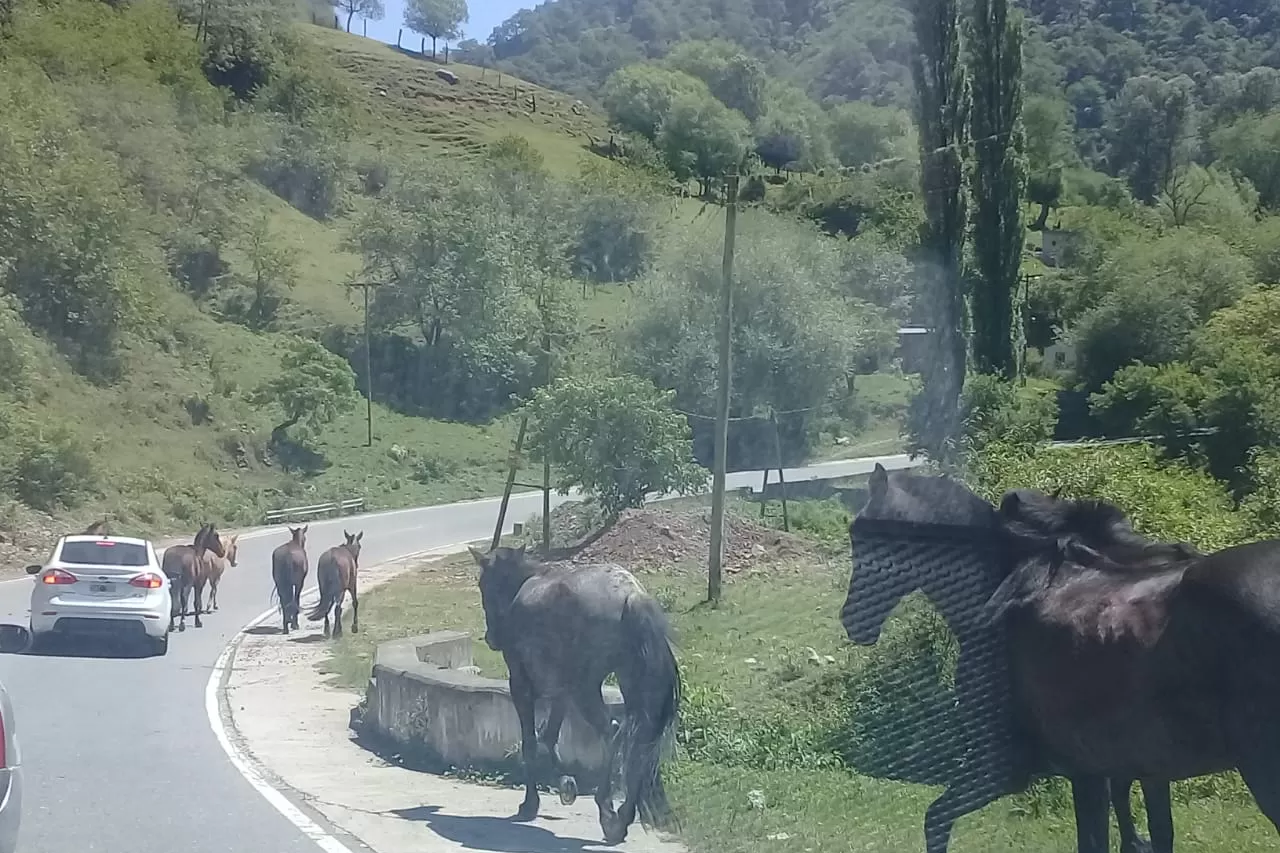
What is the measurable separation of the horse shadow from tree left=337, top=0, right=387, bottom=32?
6012 cm

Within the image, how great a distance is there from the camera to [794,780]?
971cm

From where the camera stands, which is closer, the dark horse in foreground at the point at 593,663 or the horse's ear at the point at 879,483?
the horse's ear at the point at 879,483

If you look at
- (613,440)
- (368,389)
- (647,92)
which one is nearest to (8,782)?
(613,440)

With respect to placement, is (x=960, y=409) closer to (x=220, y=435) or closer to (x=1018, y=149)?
(x=1018, y=149)

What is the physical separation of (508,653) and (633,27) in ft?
107

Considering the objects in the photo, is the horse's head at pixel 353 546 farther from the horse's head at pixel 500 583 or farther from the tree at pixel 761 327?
the horse's head at pixel 500 583

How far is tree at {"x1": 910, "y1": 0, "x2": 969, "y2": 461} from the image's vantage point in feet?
62.1

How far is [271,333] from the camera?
51125 mm

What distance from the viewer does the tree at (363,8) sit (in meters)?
65.2

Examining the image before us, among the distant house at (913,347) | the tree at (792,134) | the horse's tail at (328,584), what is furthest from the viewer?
the tree at (792,134)

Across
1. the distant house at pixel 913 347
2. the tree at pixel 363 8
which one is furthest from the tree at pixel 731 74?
the tree at pixel 363 8

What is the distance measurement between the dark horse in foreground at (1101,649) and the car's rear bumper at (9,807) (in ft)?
13.6

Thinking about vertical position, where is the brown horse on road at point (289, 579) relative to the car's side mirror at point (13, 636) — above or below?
below

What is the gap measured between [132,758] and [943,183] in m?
13.3
